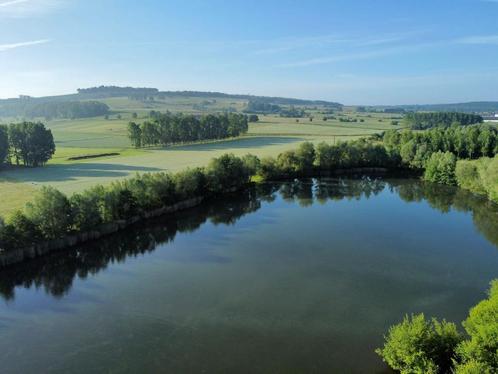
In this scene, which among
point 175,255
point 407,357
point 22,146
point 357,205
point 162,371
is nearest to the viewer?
point 407,357

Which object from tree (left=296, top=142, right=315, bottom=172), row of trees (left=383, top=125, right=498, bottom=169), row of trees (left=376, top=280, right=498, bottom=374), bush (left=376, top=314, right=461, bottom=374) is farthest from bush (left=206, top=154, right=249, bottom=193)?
bush (left=376, top=314, right=461, bottom=374)

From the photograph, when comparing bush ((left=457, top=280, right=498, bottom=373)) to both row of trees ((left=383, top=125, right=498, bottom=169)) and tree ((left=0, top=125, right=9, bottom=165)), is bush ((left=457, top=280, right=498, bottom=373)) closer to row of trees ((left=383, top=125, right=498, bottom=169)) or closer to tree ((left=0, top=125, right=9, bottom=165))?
row of trees ((left=383, top=125, right=498, bottom=169))

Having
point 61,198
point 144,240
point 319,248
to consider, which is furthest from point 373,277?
point 61,198

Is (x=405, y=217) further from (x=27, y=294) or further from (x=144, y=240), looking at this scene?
(x=27, y=294)

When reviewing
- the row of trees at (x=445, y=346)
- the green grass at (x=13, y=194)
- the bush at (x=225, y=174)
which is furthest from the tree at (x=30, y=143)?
the row of trees at (x=445, y=346)

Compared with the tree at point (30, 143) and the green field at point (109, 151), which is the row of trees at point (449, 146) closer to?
the green field at point (109, 151)

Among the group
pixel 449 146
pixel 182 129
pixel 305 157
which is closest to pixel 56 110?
pixel 182 129

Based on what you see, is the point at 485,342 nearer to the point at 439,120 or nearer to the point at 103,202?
the point at 103,202

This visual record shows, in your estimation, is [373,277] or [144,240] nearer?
[373,277]
